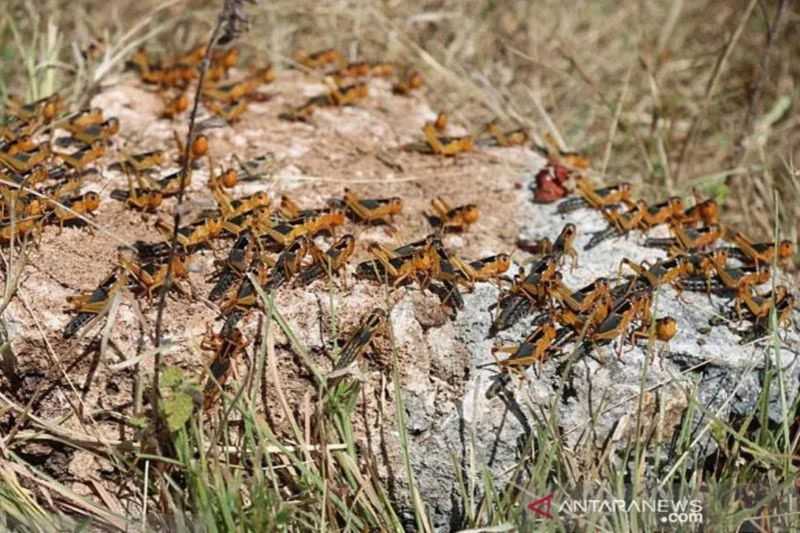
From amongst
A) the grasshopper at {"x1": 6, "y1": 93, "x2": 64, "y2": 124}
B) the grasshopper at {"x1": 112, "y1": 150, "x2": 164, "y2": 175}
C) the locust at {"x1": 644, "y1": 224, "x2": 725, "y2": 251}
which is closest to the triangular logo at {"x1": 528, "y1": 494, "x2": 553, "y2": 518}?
the locust at {"x1": 644, "y1": 224, "x2": 725, "y2": 251}

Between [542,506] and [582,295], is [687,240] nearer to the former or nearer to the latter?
[582,295]

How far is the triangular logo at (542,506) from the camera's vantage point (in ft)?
11.5

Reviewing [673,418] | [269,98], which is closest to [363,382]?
[673,418]

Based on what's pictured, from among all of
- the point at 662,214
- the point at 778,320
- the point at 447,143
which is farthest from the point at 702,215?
the point at 447,143

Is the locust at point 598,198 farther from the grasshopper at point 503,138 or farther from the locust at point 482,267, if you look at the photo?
the locust at point 482,267

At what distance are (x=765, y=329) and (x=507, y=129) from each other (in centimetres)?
268

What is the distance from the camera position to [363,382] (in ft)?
12.5

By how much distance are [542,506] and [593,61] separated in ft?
17.2

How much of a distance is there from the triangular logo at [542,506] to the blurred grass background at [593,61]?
9.45 feet

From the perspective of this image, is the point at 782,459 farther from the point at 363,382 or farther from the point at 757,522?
the point at 363,382

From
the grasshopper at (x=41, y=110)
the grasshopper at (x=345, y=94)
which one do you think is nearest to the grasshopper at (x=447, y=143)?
the grasshopper at (x=345, y=94)

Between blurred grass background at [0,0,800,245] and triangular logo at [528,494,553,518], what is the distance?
9.45 ft

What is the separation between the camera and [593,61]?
801 cm

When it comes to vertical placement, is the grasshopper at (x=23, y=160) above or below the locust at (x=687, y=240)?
above
